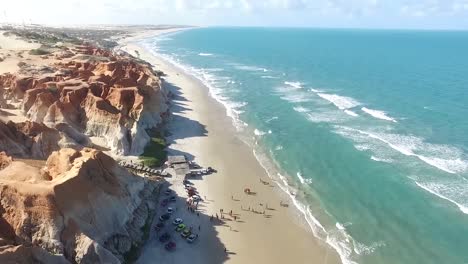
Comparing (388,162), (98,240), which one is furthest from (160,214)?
(388,162)

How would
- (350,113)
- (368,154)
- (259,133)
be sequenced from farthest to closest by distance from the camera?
(350,113) → (259,133) → (368,154)

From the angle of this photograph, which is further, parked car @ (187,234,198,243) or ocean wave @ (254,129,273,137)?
ocean wave @ (254,129,273,137)

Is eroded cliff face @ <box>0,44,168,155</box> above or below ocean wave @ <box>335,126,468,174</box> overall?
above

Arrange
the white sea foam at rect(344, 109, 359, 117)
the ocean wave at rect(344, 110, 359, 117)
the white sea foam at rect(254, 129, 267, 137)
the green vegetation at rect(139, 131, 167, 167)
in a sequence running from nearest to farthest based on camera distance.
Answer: the green vegetation at rect(139, 131, 167, 167)
the white sea foam at rect(254, 129, 267, 137)
the ocean wave at rect(344, 110, 359, 117)
the white sea foam at rect(344, 109, 359, 117)

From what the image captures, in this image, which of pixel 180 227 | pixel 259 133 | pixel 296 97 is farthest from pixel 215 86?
pixel 180 227

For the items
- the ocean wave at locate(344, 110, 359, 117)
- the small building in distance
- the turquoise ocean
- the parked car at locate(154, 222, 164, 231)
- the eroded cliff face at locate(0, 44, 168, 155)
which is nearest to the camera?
the parked car at locate(154, 222, 164, 231)

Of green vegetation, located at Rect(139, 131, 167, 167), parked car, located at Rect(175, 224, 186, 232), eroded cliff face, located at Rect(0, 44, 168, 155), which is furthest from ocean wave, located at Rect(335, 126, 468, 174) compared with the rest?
parked car, located at Rect(175, 224, 186, 232)

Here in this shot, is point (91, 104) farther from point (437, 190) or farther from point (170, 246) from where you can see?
point (437, 190)

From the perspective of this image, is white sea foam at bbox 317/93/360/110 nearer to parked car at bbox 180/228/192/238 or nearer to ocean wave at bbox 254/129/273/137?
ocean wave at bbox 254/129/273/137
